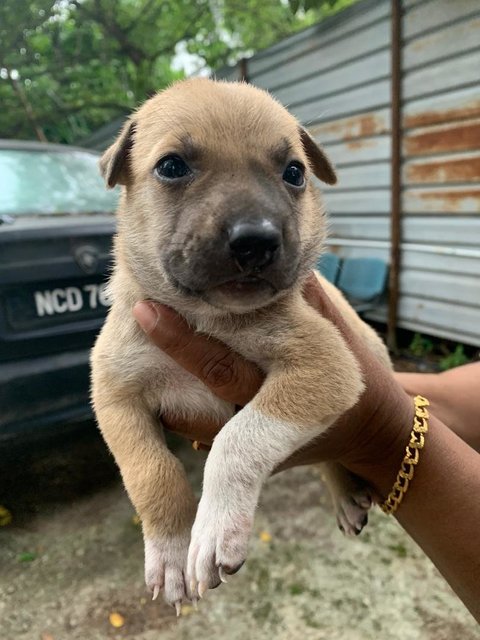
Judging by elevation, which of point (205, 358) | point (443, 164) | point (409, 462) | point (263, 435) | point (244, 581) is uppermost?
point (443, 164)

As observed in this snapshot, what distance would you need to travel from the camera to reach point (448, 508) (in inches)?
80.6

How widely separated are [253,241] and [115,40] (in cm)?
1204

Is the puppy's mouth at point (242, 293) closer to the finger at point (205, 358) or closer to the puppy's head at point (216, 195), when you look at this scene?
the puppy's head at point (216, 195)

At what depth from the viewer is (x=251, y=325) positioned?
224cm

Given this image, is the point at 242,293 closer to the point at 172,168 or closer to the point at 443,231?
the point at 172,168

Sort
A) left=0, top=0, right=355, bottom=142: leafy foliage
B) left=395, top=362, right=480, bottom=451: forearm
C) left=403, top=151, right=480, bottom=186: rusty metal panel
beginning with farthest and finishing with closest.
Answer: left=0, top=0, right=355, bottom=142: leafy foliage
left=403, top=151, right=480, bottom=186: rusty metal panel
left=395, top=362, right=480, bottom=451: forearm

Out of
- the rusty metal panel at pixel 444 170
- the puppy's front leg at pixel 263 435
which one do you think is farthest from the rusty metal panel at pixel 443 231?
the puppy's front leg at pixel 263 435

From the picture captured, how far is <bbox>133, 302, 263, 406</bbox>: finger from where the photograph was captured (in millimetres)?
2137

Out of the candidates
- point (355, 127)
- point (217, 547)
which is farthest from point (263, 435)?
point (355, 127)

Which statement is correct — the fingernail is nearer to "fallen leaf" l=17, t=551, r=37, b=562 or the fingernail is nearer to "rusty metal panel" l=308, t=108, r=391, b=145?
"fallen leaf" l=17, t=551, r=37, b=562

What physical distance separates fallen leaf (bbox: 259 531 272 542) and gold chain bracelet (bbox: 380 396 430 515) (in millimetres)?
1858

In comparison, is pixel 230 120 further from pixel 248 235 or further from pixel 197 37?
pixel 197 37

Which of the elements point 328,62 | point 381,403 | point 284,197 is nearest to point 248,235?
point 284,197

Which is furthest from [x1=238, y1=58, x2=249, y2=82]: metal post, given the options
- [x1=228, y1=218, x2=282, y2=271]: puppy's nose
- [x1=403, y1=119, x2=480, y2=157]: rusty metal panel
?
[x1=228, y1=218, x2=282, y2=271]: puppy's nose
